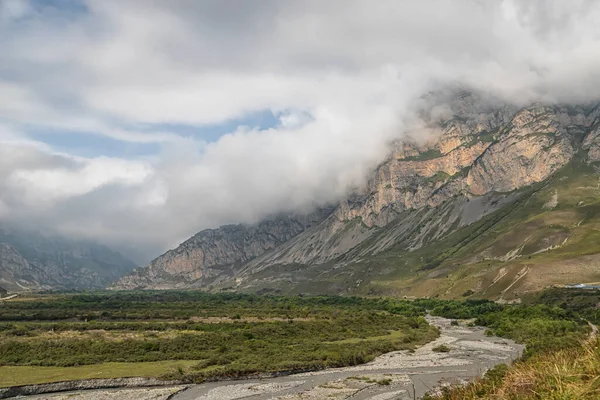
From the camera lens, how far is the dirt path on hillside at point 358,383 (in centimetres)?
5781

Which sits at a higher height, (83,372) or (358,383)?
(83,372)

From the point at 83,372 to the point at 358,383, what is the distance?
40.8m

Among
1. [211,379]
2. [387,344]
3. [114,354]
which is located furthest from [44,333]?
[387,344]

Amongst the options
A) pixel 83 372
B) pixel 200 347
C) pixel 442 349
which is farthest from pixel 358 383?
pixel 83 372

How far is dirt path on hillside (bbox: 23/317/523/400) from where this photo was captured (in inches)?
2276

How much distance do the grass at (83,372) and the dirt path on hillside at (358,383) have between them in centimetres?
597

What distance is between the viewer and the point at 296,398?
55.7 meters

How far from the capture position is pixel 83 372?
70438 millimetres

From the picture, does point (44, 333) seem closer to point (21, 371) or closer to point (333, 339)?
point (21, 371)

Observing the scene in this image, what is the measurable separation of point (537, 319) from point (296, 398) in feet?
315

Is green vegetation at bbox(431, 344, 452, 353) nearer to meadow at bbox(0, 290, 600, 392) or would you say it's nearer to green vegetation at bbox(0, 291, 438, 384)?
meadow at bbox(0, 290, 600, 392)

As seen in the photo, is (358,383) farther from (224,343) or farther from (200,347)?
(224,343)

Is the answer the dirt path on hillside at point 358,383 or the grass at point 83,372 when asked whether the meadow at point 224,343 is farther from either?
the dirt path on hillside at point 358,383

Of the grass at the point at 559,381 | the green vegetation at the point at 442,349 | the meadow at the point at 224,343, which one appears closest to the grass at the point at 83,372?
the meadow at the point at 224,343
